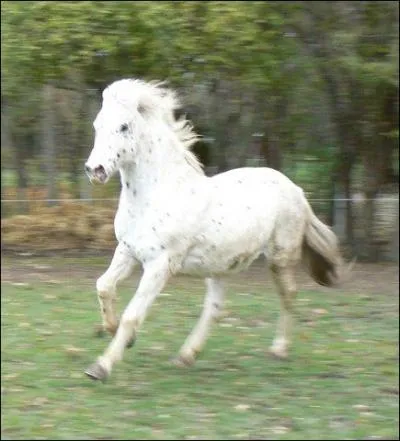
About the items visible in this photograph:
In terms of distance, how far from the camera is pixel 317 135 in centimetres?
1028

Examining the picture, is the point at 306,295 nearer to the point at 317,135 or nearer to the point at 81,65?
the point at 317,135

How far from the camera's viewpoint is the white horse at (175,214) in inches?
165

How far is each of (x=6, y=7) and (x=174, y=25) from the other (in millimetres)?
1782

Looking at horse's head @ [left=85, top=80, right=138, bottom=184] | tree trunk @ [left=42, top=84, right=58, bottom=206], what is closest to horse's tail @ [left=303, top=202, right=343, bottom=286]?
horse's head @ [left=85, top=80, right=138, bottom=184]

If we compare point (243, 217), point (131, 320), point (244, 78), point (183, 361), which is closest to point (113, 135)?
point (243, 217)

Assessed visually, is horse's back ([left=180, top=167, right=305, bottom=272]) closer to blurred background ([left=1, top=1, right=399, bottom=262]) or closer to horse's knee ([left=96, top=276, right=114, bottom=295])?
horse's knee ([left=96, top=276, right=114, bottom=295])

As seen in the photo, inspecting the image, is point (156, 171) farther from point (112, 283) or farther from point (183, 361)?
point (183, 361)

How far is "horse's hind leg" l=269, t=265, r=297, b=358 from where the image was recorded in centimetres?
622

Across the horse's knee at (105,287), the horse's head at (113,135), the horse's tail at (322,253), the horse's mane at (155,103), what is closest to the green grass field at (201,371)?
the horse's tail at (322,253)

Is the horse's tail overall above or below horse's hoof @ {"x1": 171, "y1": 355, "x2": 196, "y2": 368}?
above

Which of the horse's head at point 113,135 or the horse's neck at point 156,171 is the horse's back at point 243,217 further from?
the horse's head at point 113,135

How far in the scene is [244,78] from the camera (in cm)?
1023

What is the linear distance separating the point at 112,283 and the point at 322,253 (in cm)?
156

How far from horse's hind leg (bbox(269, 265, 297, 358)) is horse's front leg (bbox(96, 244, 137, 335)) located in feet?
5.15
